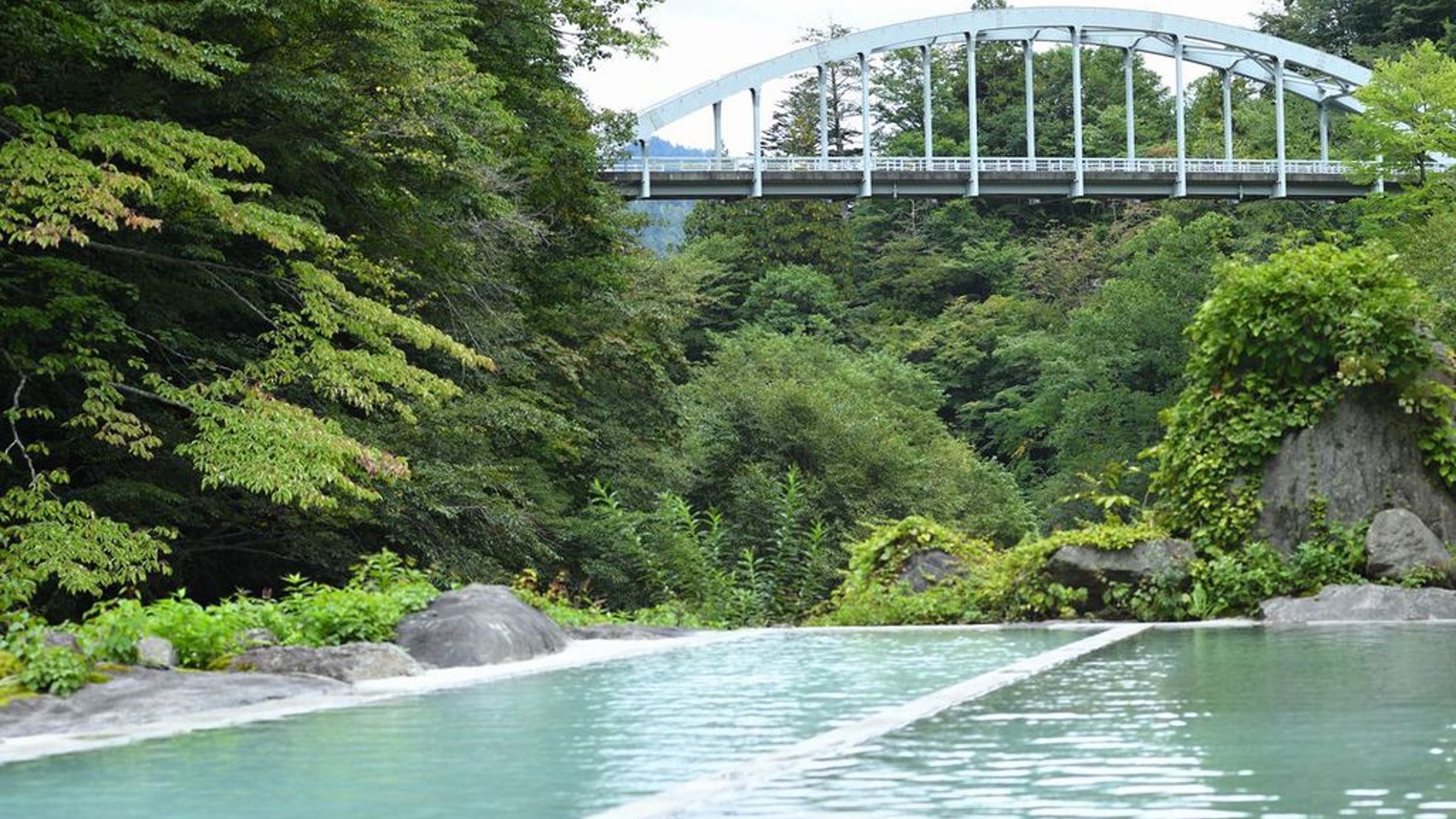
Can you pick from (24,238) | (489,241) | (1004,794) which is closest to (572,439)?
(489,241)

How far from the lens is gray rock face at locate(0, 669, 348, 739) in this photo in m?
5.19

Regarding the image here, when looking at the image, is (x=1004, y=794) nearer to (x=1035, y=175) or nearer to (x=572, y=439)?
(x=572, y=439)

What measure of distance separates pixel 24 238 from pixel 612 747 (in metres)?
6.93

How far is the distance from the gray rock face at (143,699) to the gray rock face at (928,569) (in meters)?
6.61

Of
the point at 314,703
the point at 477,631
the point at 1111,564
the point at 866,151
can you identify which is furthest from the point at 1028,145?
the point at 314,703

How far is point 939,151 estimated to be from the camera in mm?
66125

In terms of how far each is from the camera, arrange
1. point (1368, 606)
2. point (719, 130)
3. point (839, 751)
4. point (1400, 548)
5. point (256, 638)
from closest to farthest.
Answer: point (839, 751) < point (256, 638) < point (1368, 606) < point (1400, 548) < point (719, 130)

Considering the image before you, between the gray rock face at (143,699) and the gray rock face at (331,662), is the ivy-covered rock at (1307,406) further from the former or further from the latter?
the gray rock face at (143,699)

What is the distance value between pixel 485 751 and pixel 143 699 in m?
1.63

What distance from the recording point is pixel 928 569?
1239 cm

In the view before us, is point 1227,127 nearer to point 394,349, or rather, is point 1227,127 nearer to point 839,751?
point 394,349

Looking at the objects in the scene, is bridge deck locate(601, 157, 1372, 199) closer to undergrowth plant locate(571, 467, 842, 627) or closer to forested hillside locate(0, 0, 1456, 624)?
forested hillside locate(0, 0, 1456, 624)

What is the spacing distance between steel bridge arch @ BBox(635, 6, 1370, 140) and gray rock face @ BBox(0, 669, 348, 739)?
5072 cm

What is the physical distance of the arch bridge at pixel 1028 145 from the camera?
5541 centimetres
